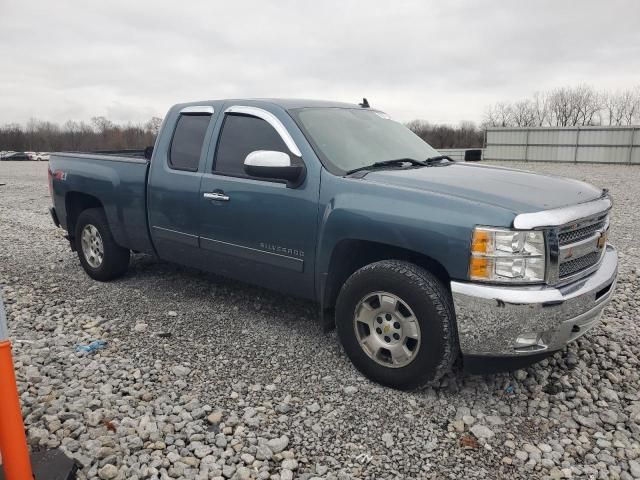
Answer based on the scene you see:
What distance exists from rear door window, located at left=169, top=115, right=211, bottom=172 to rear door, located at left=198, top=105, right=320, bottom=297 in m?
0.23

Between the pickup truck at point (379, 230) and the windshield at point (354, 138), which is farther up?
the windshield at point (354, 138)

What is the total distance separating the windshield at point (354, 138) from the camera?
367 cm

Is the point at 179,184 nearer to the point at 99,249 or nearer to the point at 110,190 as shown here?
the point at 110,190

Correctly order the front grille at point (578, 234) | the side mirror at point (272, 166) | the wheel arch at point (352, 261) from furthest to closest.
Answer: the side mirror at point (272, 166) → the wheel arch at point (352, 261) → the front grille at point (578, 234)

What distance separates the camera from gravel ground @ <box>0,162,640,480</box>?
2.64 meters

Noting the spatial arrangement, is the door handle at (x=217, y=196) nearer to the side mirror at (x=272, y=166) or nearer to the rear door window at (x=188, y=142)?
the rear door window at (x=188, y=142)

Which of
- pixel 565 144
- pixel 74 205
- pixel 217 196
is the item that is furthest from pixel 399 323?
pixel 565 144

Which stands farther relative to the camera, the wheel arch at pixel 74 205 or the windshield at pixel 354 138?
the wheel arch at pixel 74 205

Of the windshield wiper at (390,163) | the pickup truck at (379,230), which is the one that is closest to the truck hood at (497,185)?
the pickup truck at (379,230)

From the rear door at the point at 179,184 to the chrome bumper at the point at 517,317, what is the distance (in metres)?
2.37

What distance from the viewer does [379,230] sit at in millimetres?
3162

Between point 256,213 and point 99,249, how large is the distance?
2.54 m

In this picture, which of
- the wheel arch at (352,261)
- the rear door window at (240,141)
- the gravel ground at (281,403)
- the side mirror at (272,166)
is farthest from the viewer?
the rear door window at (240,141)

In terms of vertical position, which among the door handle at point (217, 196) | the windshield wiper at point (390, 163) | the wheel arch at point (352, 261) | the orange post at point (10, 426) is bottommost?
the orange post at point (10, 426)
